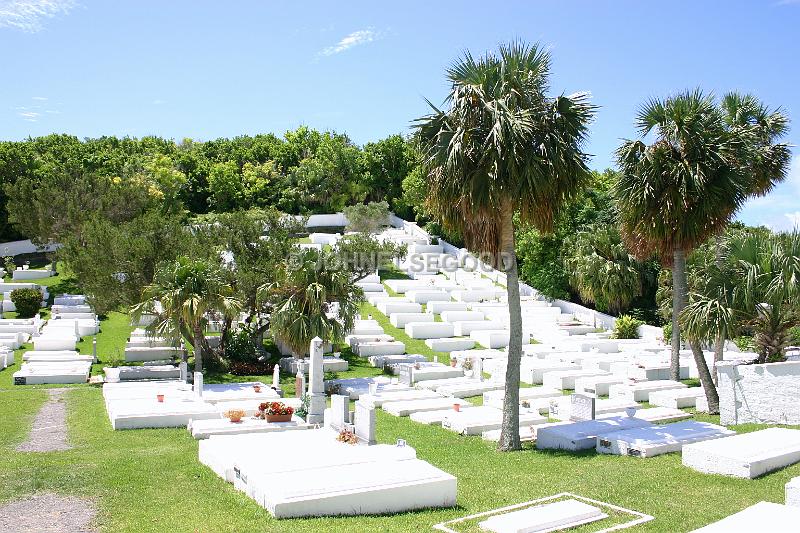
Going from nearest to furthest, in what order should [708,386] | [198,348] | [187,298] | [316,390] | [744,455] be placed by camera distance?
[744,455] < [316,390] < [708,386] < [187,298] < [198,348]

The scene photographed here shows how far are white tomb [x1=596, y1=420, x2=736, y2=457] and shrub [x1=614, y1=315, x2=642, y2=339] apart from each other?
2047cm

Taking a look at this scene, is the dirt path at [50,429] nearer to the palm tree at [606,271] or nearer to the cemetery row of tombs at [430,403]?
the cemetery row of tombs at [430,403]

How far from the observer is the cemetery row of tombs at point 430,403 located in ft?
34.2

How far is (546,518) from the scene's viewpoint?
9.20 m

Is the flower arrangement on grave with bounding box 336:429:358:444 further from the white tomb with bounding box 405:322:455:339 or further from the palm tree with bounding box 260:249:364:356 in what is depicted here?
the white tomb with bounding box 405:322:455:339

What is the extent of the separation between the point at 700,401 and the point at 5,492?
17231 millimetres

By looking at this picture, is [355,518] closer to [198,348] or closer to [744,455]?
[744,455]

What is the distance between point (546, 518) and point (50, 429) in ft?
43.6

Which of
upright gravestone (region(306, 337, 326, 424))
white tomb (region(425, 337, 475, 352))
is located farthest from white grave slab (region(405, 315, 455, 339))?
upright gravestone (region(306, 337, 326, 424))

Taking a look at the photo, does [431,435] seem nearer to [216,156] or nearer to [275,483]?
[275,483]

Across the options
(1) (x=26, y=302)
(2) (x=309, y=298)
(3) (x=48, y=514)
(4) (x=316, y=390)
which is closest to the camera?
(3) (x=48, y=514)

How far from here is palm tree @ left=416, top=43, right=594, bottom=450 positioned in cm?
1520

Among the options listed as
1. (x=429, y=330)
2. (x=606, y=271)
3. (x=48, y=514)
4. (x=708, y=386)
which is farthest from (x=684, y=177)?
(x=606, y=271)

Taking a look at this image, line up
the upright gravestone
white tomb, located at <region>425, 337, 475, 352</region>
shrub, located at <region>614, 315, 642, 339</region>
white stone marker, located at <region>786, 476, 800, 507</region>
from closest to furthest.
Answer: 1. white stone marker, located at <region>786, 476, 800, 507</region>
2. the upright gravestone
3. white tomb, located at <region>425, 337, 475, 352</region>
4. shrub, located at <region>614, 315, 642, 339</region>
